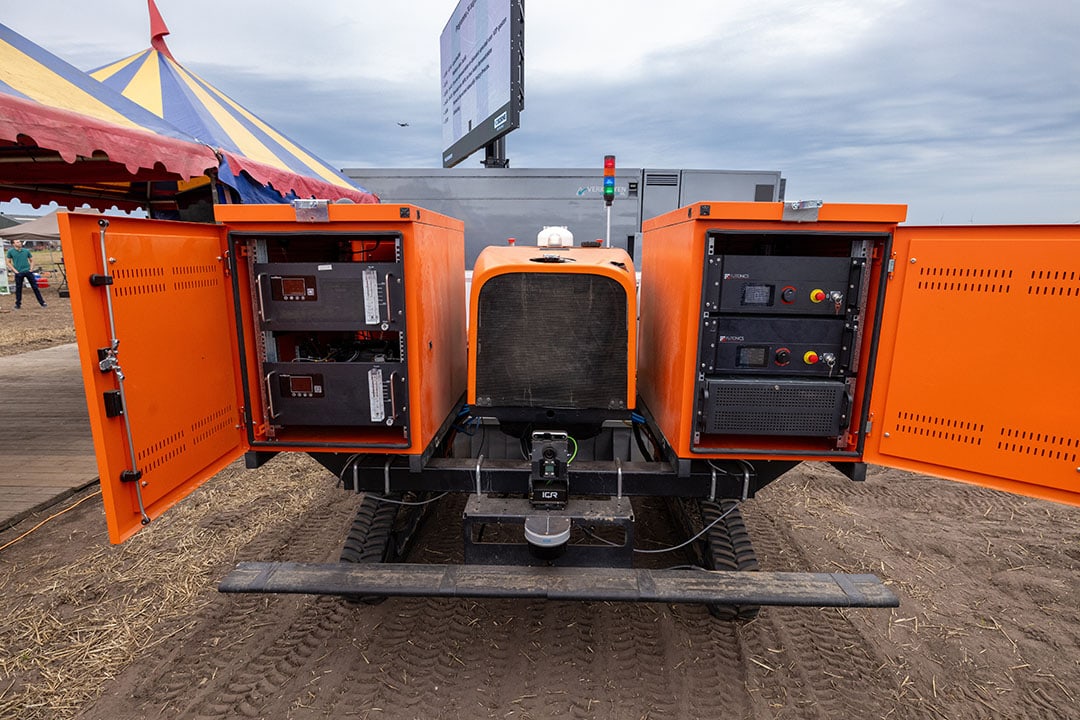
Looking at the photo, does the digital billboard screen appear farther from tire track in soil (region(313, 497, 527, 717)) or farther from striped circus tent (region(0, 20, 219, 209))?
tire track in soil (region(313, 497, 527, 717))

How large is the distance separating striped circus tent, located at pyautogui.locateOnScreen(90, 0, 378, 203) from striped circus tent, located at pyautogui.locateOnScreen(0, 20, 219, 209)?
0.40 meters

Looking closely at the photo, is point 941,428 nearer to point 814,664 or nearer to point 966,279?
point 966,279

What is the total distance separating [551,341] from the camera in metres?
2.71

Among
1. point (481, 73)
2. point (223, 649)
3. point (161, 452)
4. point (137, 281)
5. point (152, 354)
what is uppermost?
point (481, 73)

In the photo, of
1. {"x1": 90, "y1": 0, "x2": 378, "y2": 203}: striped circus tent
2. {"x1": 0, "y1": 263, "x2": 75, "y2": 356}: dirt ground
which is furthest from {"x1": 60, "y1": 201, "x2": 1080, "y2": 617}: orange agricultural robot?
{"x1": 0, "y1": 263, "x2": 75, "y2": 356}: dirt ground

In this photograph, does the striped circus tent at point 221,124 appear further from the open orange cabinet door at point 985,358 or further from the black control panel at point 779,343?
the open orange cabinet door at point 985,358

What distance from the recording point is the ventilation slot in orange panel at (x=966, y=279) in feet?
7.38

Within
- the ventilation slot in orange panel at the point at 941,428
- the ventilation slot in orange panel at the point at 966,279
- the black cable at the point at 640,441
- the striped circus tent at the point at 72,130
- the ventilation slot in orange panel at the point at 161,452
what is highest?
the striped circus tent at the point at 72,130

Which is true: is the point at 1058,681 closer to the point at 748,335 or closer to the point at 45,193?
the point at 748,335

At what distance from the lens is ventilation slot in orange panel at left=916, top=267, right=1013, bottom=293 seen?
2.25 m

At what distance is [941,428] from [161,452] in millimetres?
3457


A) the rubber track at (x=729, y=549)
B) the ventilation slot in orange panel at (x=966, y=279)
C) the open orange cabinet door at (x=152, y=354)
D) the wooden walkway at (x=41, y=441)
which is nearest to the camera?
the open orange cabinet door at (x=152, y=354)

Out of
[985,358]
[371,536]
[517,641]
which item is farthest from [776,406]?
[371,536]

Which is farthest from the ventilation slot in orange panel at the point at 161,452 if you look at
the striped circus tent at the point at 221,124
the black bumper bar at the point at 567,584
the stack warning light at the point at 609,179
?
the striped circus tent at the point at 221,124
